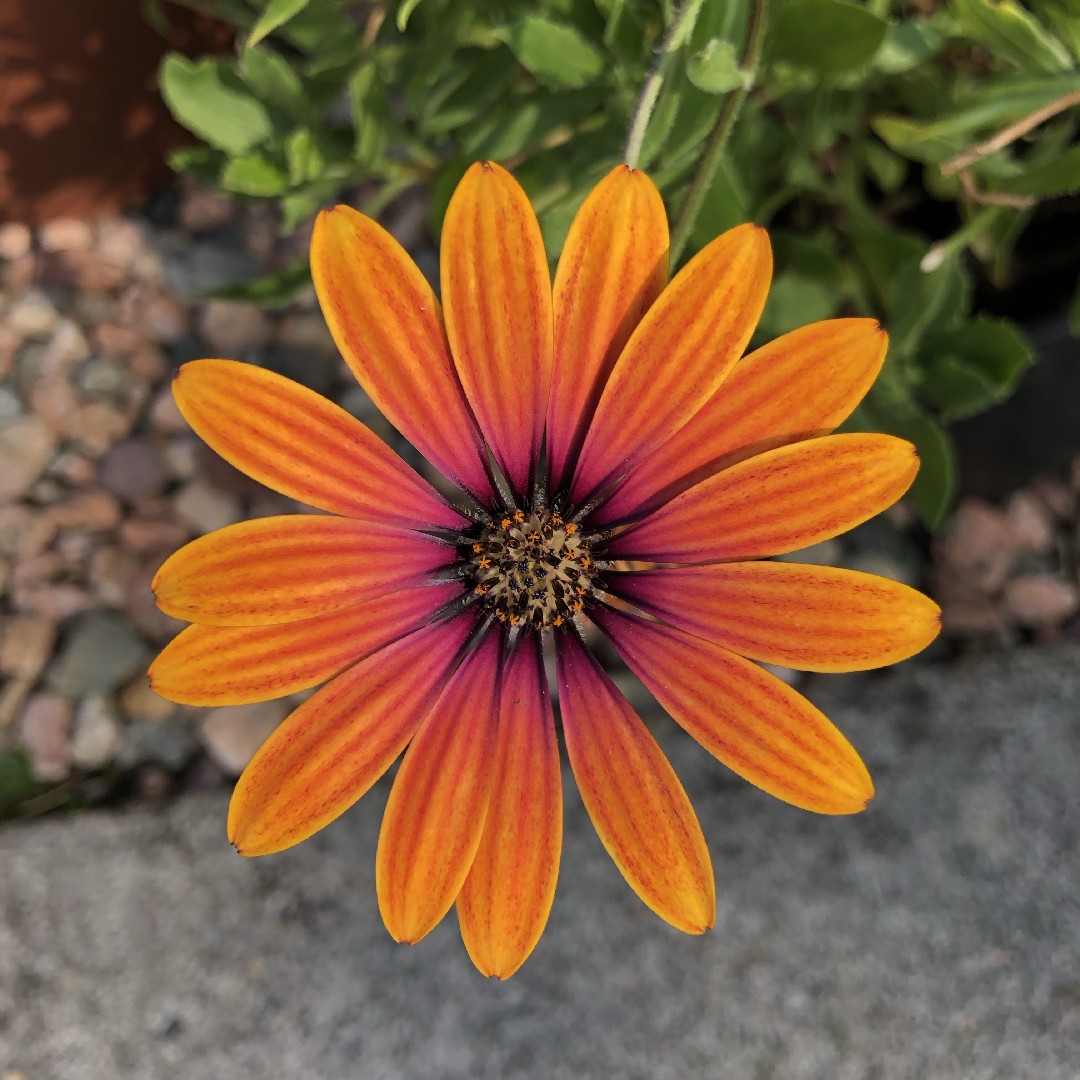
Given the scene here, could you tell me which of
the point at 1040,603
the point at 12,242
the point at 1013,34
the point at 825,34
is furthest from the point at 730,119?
the point at 12,242

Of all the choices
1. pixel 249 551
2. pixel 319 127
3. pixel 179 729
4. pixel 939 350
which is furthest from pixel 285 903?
pixel 939 350

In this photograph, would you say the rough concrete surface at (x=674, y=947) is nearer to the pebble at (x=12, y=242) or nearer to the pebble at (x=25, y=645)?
the pebble at (x=25, y=645)

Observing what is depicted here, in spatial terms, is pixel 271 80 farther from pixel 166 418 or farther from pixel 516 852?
pixel 166 418

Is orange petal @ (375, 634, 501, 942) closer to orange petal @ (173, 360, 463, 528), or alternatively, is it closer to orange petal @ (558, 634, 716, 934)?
orange petal @ (558, 634, 716, 934)

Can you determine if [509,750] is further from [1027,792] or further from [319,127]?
[1027,792]

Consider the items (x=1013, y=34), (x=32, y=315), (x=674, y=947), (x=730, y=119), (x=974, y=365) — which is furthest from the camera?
(x=32, y=315)

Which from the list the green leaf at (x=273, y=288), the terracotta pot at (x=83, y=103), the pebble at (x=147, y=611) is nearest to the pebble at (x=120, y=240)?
the terracotta pot at (x=83, y=103)
